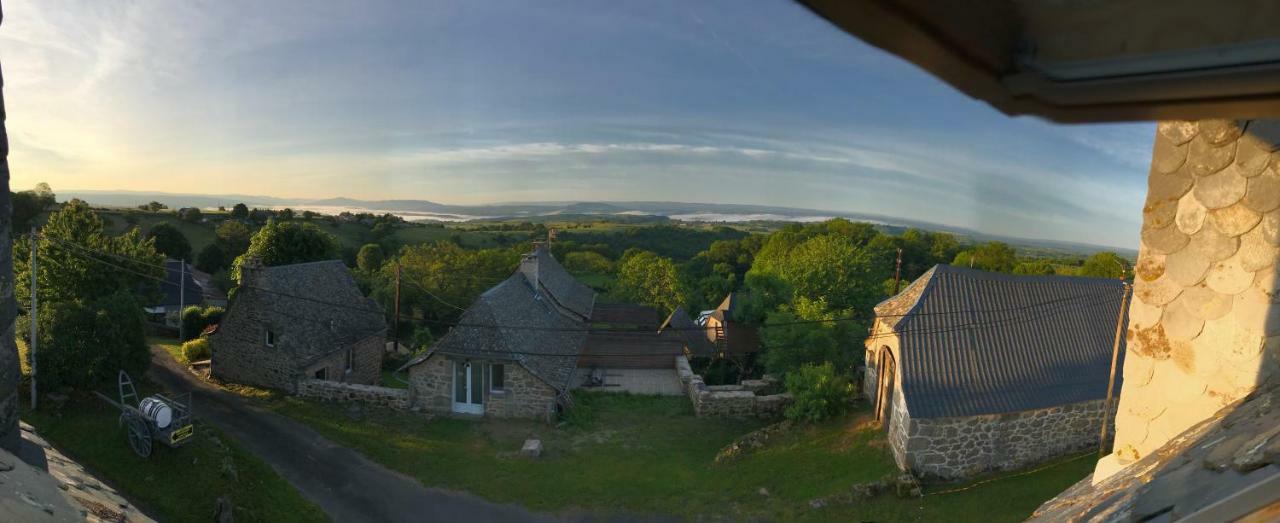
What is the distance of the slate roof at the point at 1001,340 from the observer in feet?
47.1

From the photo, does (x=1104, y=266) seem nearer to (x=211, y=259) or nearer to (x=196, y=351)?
(x=196, y=351)

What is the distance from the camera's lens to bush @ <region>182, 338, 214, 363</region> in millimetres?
23828

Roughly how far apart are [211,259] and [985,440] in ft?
181

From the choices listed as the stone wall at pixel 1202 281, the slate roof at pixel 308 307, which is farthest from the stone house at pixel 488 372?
the stone wall at pixel 1202 281

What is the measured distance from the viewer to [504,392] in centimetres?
1888

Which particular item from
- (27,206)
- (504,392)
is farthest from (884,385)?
(27,206)

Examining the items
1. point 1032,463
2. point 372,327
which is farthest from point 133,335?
point 1032,463

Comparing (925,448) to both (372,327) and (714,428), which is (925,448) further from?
(372,327)

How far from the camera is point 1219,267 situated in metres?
2.99

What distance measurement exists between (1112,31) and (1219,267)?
286 centimetres

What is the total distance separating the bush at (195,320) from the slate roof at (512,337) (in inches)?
682

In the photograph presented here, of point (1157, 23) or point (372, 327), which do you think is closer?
point (1157, 23)

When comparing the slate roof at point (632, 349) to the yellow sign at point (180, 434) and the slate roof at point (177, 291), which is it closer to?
the yellow sign at point (180, 434)

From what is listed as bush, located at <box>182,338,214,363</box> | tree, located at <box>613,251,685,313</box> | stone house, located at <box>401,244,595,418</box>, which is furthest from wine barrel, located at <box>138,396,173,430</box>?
tree, located at <box>613,251,685,313</box>
